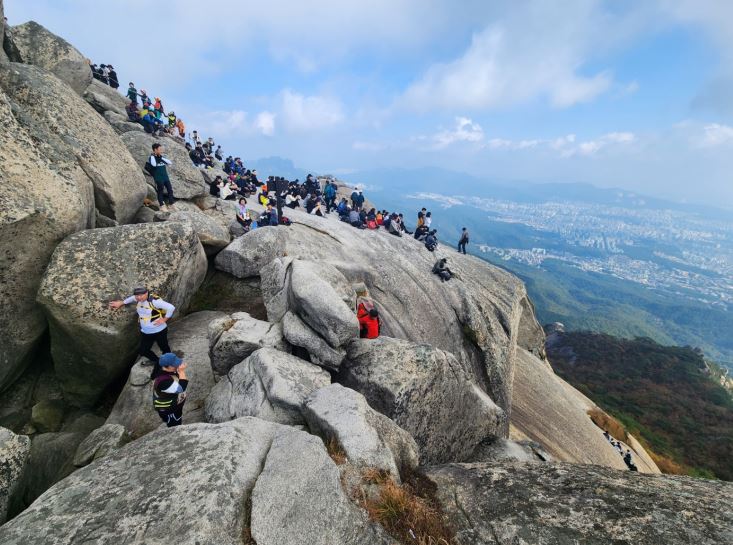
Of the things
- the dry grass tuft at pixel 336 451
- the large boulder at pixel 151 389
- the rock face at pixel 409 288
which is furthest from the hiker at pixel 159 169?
the dry grass tuft at pixel 336 451

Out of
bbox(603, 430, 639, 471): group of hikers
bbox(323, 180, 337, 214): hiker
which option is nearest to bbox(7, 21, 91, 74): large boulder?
bbox(323, 180, 337, 214): hiker

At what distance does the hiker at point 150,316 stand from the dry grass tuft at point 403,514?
8467mm

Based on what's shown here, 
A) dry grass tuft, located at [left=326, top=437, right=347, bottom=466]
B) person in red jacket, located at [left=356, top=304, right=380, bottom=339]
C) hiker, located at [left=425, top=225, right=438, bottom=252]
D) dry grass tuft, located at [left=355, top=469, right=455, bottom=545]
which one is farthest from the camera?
hiker, located at [left=425, top=225, right=438, bottom=252]

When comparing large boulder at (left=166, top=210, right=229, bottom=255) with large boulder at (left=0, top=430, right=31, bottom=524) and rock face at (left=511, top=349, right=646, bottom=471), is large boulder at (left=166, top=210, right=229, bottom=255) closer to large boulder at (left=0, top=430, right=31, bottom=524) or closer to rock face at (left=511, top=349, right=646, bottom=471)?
large boulder at (left=0, top=430, right=31, bottom=524)

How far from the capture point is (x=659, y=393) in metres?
70.5

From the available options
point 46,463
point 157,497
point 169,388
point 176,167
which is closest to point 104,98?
point 176,167

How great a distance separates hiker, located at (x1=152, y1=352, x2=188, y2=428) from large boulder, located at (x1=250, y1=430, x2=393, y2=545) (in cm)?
415

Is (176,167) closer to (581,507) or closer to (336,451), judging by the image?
(336,451)

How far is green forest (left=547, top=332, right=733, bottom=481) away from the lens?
4834cm

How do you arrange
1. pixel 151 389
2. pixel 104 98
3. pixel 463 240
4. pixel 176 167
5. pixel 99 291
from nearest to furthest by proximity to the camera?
pixel 99 291
pixel 151 389
pixel 176 167
pixel 463 240
pixel 104 98

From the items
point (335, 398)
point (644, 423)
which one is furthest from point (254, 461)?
point (644, 423)

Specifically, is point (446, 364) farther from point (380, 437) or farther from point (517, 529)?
point (517, 529)

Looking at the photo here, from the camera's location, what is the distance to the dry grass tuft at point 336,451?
23.8ft

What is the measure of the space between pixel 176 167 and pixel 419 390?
22.3m
